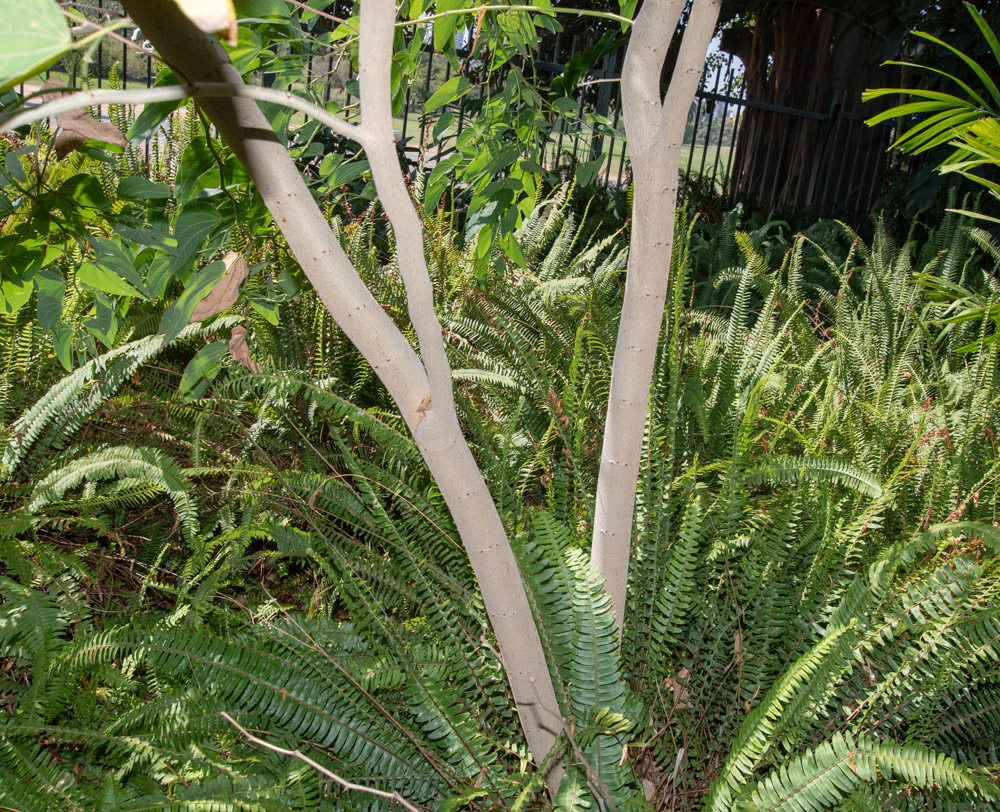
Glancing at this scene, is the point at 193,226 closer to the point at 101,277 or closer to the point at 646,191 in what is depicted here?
the point at 101,277

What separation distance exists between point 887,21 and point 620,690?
6.63 m

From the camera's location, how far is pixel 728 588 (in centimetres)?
126

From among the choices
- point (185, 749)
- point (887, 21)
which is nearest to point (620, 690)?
point (185, 749)

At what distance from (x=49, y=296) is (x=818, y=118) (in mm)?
6200

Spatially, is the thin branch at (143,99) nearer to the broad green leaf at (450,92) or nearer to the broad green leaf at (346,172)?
the broad green leaf at (346,172)

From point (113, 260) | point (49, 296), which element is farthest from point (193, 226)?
point (49, 296)

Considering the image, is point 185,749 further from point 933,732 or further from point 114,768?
point 933,732

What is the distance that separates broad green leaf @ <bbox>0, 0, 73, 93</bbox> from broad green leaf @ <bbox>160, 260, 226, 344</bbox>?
0.48 metres

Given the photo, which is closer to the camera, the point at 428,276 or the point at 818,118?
the point at 428,276

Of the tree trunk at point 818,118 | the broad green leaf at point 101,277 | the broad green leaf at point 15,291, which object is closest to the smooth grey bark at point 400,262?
the broad green leaf at point 101,277

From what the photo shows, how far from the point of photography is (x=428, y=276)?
686 millimetres

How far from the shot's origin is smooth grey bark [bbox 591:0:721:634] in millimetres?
854

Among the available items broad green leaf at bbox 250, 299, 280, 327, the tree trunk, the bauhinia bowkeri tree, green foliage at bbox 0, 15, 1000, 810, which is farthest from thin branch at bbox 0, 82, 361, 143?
the tree trunk

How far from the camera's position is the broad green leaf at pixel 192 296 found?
0.83 metres
